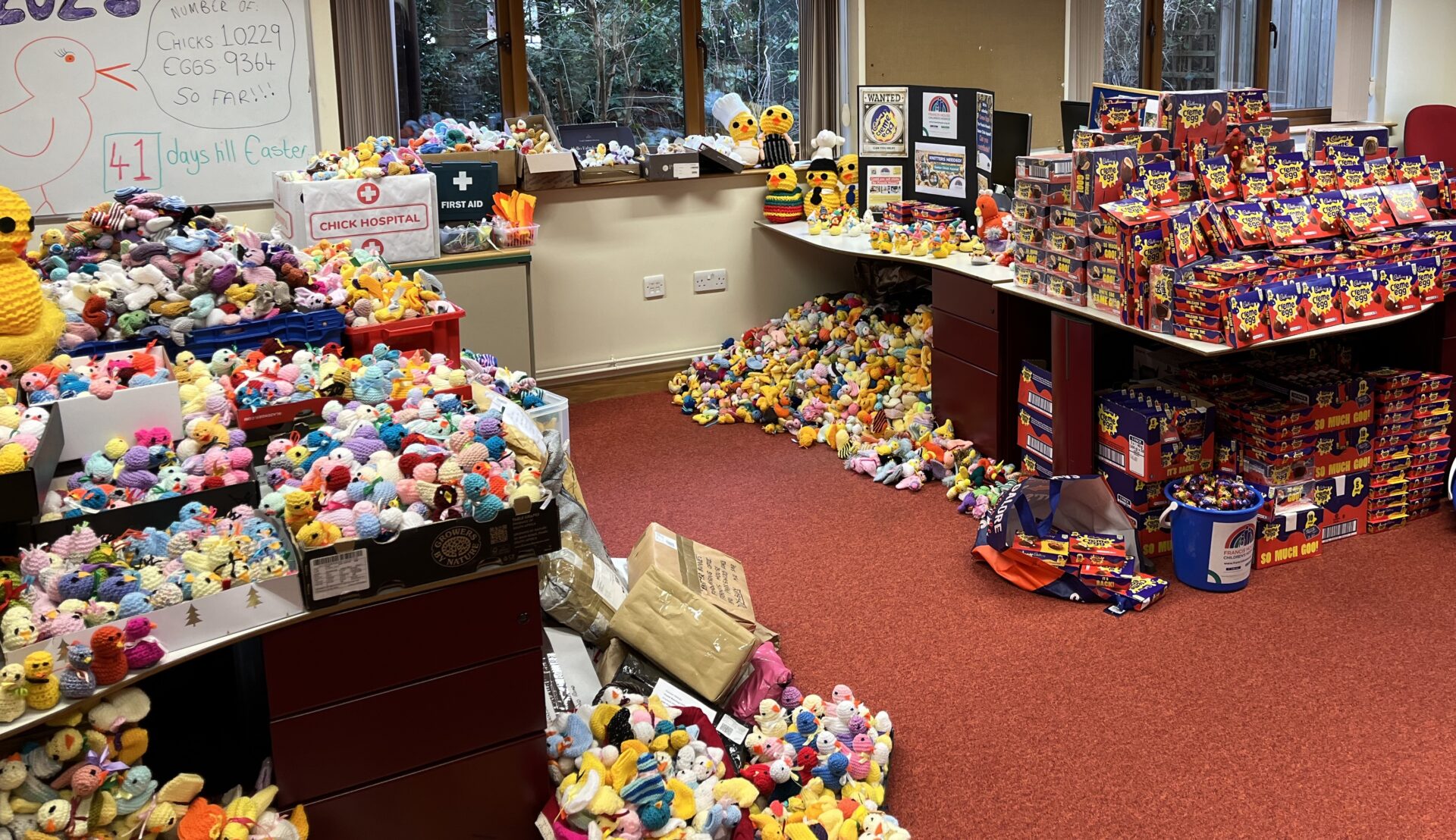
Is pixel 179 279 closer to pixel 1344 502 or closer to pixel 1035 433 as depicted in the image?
pixel 1035 433

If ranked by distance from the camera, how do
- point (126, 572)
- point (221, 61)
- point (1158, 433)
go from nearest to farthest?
point (126, 572) < point (1158, 433) < point (221, 61)

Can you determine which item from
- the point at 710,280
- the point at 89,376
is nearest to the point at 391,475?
the point at 89,376

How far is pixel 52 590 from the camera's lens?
72.2 inches

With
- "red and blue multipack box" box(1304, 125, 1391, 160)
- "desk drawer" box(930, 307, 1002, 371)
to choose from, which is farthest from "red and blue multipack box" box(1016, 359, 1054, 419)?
"red and blue multipack box" box(1304, 125, 1391, 160)

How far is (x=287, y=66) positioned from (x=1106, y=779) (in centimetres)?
387

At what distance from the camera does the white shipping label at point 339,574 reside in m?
1.89

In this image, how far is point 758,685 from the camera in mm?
2787

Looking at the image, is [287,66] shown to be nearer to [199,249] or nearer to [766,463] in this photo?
[199,249]

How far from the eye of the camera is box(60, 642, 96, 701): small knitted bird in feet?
A: 5.59

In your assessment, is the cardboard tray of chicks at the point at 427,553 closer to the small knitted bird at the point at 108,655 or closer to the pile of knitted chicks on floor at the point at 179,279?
the small knitted bird at the point at 108,655

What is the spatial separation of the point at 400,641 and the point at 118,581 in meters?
0.43

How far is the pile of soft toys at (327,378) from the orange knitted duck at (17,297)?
0.35m

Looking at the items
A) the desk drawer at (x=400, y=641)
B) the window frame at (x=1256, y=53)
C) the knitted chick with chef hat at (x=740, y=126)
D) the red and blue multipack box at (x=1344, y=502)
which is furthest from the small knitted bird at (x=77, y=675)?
the window frame at (x=1256, y=53)

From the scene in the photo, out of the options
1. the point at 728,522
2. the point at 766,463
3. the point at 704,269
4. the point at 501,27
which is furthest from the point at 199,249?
the point at 704,269
